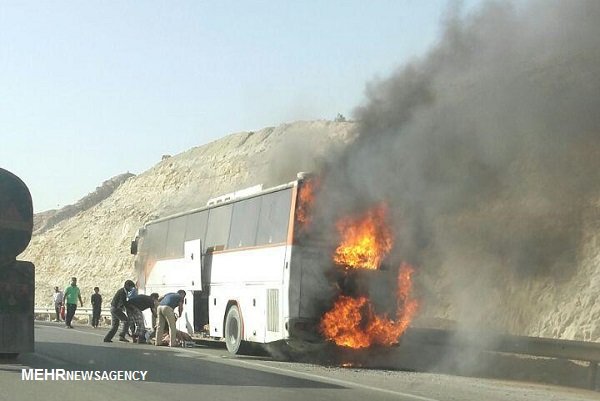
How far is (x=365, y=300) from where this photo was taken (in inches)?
594

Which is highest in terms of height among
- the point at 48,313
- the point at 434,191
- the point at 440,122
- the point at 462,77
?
the point at 462,77

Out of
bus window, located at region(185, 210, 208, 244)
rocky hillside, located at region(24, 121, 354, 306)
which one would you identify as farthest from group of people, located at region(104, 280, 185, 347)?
rocky hillside, located at region(24, 121, 354, 306)

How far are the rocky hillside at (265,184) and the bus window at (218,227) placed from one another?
243 centimetres

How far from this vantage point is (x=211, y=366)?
1441 centimetres

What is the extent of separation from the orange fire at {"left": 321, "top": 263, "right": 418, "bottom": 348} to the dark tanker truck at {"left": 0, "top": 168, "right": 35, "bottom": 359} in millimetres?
5291

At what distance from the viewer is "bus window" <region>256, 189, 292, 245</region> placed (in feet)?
49.4

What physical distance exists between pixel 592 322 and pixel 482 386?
1014 centimetres

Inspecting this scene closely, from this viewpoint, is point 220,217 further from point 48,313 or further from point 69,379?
point 48,313

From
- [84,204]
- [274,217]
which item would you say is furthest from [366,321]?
[84,204]

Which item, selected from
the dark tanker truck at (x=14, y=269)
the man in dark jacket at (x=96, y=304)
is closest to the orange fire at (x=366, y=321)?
the dark tanker truck at (x=14, y=269)

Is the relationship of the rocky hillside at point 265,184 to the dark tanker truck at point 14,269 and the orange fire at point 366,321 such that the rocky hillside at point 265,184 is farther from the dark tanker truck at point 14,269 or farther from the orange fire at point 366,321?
the dark tanker truck at point 14,269

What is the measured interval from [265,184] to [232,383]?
33.1ft

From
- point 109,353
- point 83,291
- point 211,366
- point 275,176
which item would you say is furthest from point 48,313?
point 211,366

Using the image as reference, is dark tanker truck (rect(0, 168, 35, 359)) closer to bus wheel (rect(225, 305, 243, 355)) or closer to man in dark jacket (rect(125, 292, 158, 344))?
bus wheel (rect(225, 305, 243, 355))
